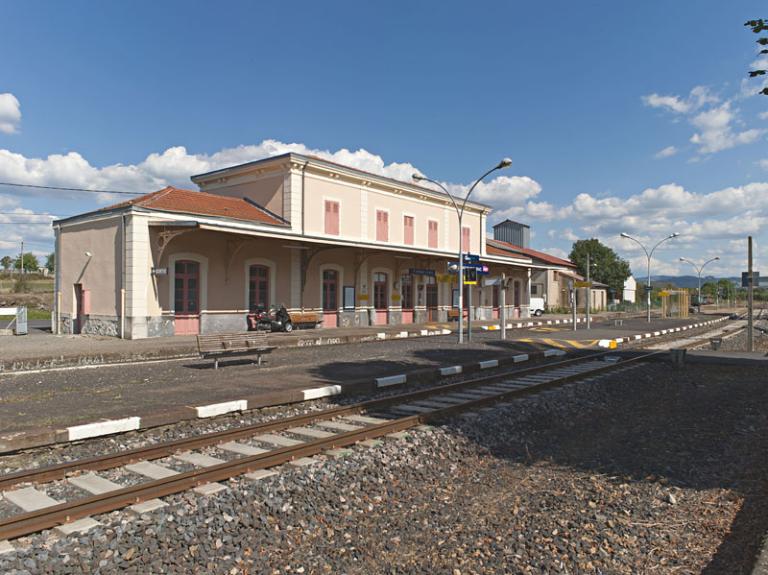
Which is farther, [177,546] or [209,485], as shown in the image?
[209,485]

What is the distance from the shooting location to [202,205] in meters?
23.2

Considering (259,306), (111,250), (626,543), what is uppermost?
(111,250)

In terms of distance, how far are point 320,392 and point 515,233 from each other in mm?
58692

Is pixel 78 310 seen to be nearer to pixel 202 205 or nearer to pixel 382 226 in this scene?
pixel 202 205

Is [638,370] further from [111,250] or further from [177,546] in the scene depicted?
[111,250]

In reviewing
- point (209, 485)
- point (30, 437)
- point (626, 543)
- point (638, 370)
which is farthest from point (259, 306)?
point (626, 543)

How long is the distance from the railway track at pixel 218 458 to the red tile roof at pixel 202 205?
14704 millimetres

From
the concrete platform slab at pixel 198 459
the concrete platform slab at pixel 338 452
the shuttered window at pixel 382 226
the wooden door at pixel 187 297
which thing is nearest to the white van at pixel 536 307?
the shuttered window at pixel 382 226

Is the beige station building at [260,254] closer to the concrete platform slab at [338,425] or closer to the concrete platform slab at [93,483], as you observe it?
the concrete platform slab at [338,425]

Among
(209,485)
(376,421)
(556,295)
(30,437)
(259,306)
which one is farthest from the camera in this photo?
(556,295)

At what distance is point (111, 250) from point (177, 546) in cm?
1879

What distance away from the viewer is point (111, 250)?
20422mm

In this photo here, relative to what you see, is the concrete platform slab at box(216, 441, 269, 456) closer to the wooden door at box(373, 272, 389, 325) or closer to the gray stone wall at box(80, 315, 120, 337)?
the gray stone wall at box(80, 315, 120, 337)

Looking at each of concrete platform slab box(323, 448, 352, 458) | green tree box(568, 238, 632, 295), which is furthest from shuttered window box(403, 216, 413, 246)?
green tree box(568, 238, 632, 295)
